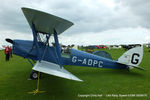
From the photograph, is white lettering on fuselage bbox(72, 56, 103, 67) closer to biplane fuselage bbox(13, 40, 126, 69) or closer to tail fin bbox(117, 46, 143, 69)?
biplane fuselage bbox(13, 40, 126, 69)

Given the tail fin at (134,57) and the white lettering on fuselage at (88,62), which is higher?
the tail fin at (134,57)

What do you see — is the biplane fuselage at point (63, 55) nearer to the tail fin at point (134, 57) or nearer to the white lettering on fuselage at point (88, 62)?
the white lettering on fuselage at point (88, 62)

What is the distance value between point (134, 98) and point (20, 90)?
384 centimetres

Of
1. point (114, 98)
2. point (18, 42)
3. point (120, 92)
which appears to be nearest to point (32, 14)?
point (18, 42)

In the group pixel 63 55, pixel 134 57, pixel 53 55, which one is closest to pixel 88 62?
pixel 63 55

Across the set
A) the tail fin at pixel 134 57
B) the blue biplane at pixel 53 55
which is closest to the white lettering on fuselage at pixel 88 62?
the blue biplane at pixel 53 55

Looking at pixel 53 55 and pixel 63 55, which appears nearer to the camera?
pixel 53 55

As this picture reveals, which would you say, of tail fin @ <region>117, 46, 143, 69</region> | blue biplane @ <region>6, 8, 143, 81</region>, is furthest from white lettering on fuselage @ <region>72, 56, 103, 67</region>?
tail fin @ <region>117, 46, 143, 69</region>

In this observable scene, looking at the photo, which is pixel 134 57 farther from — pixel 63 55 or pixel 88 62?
pixel 63 55

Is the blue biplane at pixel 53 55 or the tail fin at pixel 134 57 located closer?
the blue biplane at pixel 53 55

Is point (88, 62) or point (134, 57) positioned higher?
point (134, 57)

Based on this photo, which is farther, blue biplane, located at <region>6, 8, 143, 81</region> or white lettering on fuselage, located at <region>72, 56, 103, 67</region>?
white lettering on fuselage, located at <region>72, 56, 103, 67</region>

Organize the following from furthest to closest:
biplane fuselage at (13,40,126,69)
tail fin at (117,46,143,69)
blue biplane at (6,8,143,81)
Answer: tail fin at (117,46,143,69) < biplane fuselage at (13,40,126,69) < blue biplane at (6,8,143,81)

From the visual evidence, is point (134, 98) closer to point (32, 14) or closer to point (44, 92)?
point (44, 92)
